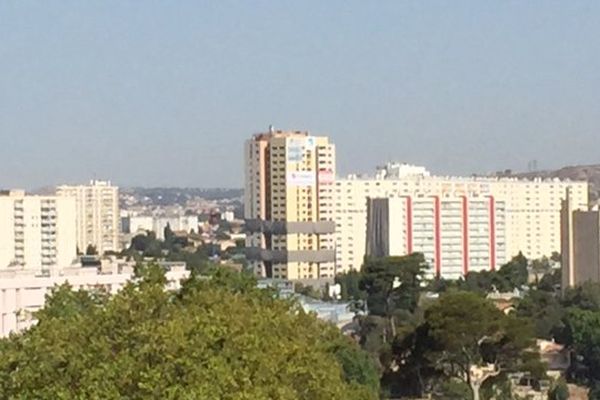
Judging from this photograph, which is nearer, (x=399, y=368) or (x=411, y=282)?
(x=399, y=368)

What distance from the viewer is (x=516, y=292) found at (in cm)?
Answer: 4972

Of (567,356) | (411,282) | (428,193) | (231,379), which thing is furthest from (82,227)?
(231,379)

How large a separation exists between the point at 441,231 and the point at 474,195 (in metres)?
3.09

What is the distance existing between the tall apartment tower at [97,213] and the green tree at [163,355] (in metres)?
65.1

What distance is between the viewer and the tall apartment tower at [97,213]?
81.1 metres

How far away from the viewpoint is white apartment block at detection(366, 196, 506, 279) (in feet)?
206

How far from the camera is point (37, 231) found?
5328 centimetres

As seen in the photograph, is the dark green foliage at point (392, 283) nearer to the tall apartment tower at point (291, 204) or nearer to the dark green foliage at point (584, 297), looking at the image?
the dark green foliage at point (584, 297)

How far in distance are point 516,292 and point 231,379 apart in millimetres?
39316

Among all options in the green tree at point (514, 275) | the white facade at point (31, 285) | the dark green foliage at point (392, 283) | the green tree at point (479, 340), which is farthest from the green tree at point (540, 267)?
the green tree at point (479, 340)

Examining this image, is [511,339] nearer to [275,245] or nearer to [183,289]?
[183,289]

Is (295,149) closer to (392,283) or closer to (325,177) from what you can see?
(325,177)

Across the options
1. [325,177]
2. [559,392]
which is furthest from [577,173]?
[559,392]

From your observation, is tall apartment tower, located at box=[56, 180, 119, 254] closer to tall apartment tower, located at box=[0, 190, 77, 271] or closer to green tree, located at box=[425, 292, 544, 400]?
tall apartment tower, located at box=[0, 190, 77, 271]
